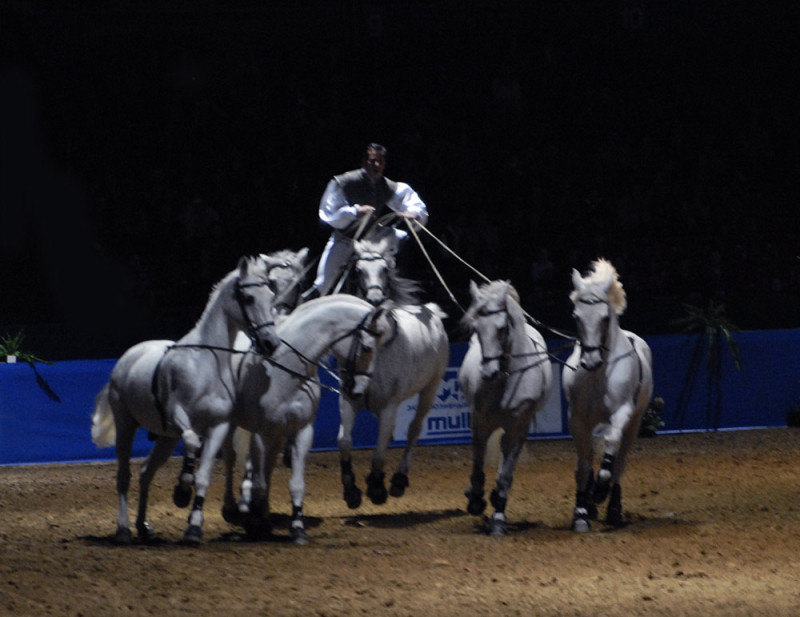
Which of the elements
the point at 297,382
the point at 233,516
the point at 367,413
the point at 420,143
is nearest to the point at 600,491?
the point at 297,382

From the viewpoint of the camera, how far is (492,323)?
30.9ft

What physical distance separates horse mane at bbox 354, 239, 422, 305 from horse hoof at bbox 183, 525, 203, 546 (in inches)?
121

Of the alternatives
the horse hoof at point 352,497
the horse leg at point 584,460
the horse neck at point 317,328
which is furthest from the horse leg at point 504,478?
the horse neck at point 317,328

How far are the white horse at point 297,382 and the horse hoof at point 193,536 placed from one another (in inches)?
23.0

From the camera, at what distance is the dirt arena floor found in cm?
664

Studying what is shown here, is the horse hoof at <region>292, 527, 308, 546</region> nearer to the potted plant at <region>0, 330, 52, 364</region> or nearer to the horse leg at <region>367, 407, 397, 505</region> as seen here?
the horse leg at <region>367, 407, 397, 505</region>

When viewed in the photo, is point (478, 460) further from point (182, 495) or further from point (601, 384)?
point (182, 495)

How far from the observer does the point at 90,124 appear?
2034 centimetres

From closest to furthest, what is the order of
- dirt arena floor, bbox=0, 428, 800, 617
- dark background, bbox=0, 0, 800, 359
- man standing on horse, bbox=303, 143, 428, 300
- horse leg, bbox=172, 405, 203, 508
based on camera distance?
1. dirt arena floor, bbox=0, 428, 800, 617
2. horse leg, bbox=172, 405, 203, 508
3. man standing on horse, bbox=303, 143, 428, 300
4. dark background, bbox=0, 0, 800, 359

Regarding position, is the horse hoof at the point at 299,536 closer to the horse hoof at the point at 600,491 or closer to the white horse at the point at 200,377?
the white horse at the point at 200,377

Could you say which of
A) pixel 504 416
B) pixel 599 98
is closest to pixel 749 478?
pixel 504 416

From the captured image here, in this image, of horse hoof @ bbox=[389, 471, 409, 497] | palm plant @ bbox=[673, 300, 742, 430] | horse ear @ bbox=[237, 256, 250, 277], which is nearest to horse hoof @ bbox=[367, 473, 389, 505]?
horse hoof @ bbox=[389, 471, 409, 497]

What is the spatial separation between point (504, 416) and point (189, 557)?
3053 mm

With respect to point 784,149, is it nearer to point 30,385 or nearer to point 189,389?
point 30,385
